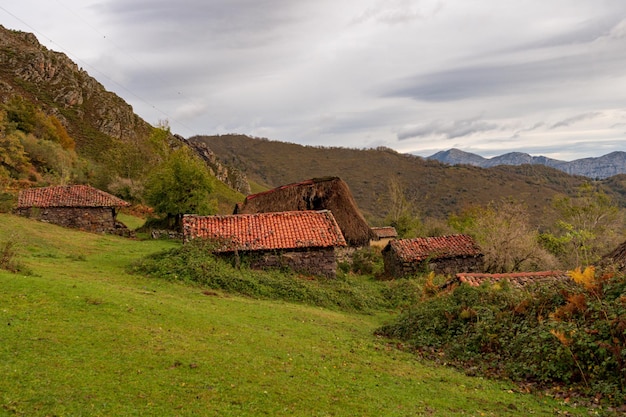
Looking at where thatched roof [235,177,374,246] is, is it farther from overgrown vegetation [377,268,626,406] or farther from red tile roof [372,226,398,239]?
overgrown vegetation [377,268,626,406]

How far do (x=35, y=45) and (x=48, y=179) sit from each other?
68774 mm

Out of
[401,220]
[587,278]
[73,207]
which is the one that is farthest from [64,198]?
[401,220]

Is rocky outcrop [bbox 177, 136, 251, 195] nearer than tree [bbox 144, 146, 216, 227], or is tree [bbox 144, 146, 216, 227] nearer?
tree [bbox 144, 146, 216, 227]

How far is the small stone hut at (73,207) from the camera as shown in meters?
30.7

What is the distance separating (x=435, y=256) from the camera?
82.0 ft

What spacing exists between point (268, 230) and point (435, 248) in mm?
10808

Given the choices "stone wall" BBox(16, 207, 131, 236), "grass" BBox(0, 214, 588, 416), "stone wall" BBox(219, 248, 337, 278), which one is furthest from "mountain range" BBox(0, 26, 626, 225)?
"grass" BBox(0, 214, 588, 416)

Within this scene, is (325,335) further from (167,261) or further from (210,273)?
(167,261)

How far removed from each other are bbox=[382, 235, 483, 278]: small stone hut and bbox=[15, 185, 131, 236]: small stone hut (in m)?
21.1

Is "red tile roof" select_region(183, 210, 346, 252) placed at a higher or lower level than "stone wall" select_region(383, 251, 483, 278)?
higher

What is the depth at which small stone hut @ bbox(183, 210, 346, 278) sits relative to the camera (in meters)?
19.7

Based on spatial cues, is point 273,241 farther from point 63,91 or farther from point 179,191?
point 63,91

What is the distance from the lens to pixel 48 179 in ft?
143

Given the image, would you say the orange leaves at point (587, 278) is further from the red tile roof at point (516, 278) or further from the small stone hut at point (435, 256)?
the small stone hut at point (435, 256)
